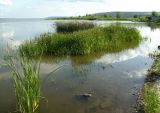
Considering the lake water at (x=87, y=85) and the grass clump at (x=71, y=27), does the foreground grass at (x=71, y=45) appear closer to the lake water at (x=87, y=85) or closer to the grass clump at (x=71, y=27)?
the lake water at (x=87, y=85)

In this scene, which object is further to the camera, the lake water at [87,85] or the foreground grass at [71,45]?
the foreground grass at [71,45]

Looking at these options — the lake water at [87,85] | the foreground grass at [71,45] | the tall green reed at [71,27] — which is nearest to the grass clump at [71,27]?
the tall green reed at [71,27]

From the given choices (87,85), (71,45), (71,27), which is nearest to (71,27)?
(71,27)

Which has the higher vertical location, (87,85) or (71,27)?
(71,27)

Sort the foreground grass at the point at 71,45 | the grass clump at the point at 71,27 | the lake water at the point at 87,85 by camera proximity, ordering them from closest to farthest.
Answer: the lake water at the point at 87,85 → the foreground grass at the point at 71,45 → the grass clump at the point at 71,27

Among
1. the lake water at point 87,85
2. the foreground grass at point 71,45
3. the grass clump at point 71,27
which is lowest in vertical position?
the lake water at point 87,85

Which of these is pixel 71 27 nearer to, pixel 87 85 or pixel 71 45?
pixel 71 45

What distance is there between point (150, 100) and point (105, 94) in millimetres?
2539

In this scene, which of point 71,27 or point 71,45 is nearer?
point 71,45

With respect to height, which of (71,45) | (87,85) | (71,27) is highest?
(71,27)

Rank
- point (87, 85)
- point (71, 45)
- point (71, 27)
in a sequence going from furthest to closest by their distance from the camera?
point (71, 27) < point (71, 45) < point (87, 85)

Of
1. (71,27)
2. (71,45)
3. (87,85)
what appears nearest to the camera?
(87,85)

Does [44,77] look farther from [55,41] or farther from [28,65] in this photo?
[55,41]

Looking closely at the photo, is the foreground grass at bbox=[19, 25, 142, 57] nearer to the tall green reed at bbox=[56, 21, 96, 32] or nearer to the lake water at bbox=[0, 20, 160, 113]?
the lake water at bbox=[0, 20, 160, 113]
